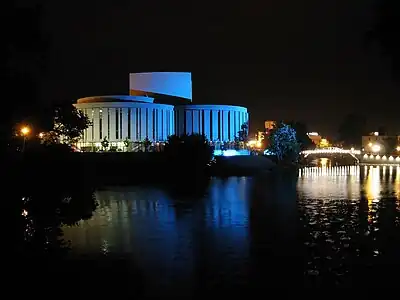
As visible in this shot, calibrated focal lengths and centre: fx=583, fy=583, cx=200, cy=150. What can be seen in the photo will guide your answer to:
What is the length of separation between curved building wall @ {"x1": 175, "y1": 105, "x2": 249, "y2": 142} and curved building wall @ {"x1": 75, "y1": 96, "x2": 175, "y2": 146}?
29.5 ft

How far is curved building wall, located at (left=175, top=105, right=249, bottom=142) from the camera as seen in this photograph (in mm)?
85500

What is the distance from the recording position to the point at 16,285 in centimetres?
951

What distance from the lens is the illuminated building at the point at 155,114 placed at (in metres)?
75.2

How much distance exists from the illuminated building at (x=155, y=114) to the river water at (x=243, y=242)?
4996 cm

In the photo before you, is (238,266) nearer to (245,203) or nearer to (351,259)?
(351,259)

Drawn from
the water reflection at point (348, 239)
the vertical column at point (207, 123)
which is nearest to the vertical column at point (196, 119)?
the vertical column at point (207, 123)

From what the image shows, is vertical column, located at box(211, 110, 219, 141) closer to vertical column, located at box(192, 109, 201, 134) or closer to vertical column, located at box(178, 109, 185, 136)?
vertical column, located at box(192, 109, 201, 134)

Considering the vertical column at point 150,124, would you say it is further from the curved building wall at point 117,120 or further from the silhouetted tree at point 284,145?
the silhouetted tree at point 284,145

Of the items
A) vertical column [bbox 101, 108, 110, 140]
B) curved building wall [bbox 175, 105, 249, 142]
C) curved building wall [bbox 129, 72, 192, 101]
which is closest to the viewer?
vertical column [bbox 101, 108, 110, 140]

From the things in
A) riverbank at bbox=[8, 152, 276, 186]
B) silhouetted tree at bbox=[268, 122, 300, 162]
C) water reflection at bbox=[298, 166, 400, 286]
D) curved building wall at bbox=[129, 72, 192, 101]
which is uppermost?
curved building wall at bbox=[129, 72, 192, 101]

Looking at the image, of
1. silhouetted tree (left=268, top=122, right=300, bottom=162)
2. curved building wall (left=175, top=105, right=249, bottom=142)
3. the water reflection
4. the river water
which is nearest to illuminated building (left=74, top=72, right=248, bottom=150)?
curved building wall (left=175, top=105, right=249, bottom=142)

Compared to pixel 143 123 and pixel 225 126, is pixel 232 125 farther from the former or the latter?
pixel 143 123

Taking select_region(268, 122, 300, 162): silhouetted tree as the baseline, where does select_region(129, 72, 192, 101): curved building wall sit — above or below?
above

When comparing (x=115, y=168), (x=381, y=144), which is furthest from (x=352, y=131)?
(x=115, y=168)
